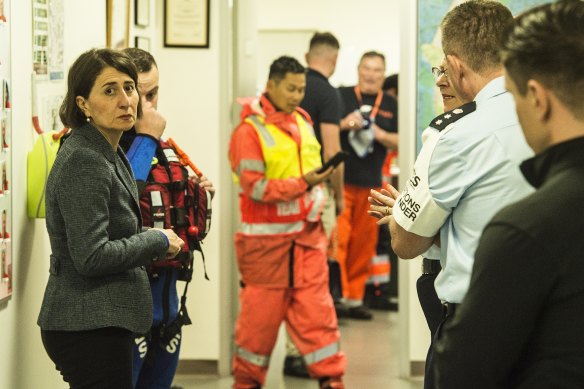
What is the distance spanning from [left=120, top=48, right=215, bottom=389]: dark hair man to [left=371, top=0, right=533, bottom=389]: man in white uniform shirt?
1.08 meters

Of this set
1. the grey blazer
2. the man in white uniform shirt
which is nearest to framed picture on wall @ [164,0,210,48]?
the grey blazer

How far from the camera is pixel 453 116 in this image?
2174 mm

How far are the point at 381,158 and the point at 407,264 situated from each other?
1.84m

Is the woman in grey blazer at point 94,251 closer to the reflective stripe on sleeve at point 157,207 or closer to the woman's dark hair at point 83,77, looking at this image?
the woman's dark hair at point 83,77

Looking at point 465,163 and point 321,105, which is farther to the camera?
point 321,105

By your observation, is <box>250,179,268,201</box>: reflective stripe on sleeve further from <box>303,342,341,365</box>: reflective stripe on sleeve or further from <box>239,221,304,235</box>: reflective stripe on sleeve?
<box>303,342,341,365</box>: reflective stripe on sleeve

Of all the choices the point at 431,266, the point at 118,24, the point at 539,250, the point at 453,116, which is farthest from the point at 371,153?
the point at 539,250

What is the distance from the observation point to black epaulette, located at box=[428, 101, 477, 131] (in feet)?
7.06

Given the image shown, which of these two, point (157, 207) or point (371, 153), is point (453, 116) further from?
point (371, 153)

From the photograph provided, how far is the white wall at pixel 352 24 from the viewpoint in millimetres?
9984

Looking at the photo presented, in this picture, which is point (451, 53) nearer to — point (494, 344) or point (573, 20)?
point (573, 20)

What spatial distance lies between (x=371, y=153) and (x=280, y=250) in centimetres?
218

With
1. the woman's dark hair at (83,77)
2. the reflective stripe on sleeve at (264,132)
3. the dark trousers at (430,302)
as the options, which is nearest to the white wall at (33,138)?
the woman's dark hair at (83,77)

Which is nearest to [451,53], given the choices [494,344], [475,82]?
[475,82]
